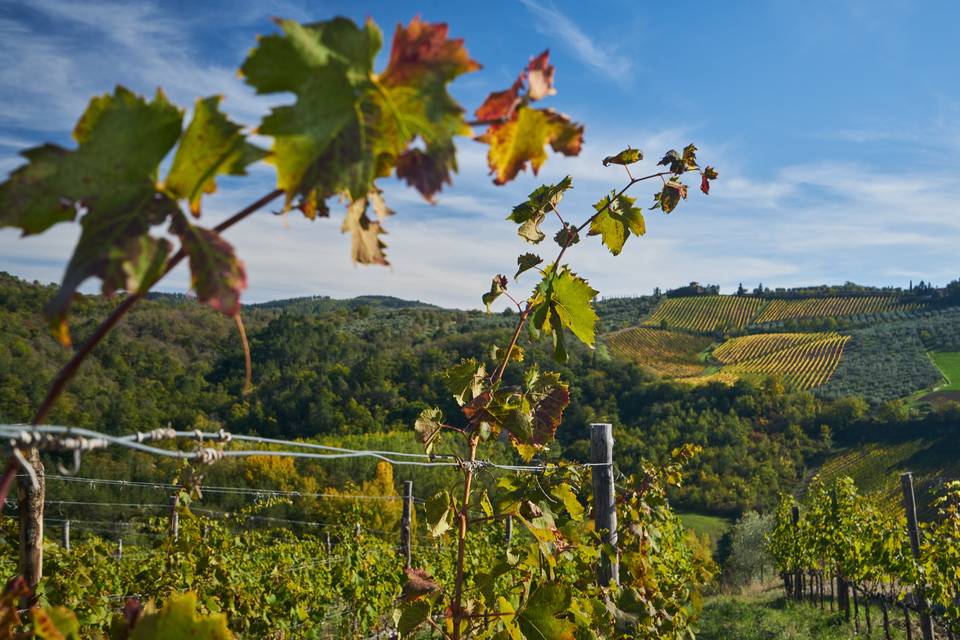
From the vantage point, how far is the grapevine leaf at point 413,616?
1.53m

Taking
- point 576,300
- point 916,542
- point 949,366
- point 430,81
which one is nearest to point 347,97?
point 430,81

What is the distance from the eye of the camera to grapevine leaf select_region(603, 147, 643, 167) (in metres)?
1.57

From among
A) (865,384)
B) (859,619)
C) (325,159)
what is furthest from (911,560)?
(865,384)

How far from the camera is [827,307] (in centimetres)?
6769

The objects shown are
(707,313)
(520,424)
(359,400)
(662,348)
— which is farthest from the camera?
(707,313)

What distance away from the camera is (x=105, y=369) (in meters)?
44.6

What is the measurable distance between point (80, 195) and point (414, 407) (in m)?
49.4

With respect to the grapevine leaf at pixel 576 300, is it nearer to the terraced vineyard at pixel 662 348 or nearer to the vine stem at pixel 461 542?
the vine stem at pixel 461 542

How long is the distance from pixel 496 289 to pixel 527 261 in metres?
0.13

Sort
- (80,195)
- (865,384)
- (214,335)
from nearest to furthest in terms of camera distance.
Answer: (80,195) < (865,384) < (214,335)

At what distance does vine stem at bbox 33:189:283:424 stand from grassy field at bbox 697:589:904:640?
1196cm

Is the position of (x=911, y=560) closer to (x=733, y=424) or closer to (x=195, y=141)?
(x=195, y=141)

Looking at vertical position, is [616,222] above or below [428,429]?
above

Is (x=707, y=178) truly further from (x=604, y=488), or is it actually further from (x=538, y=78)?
(x=604, y=488)
